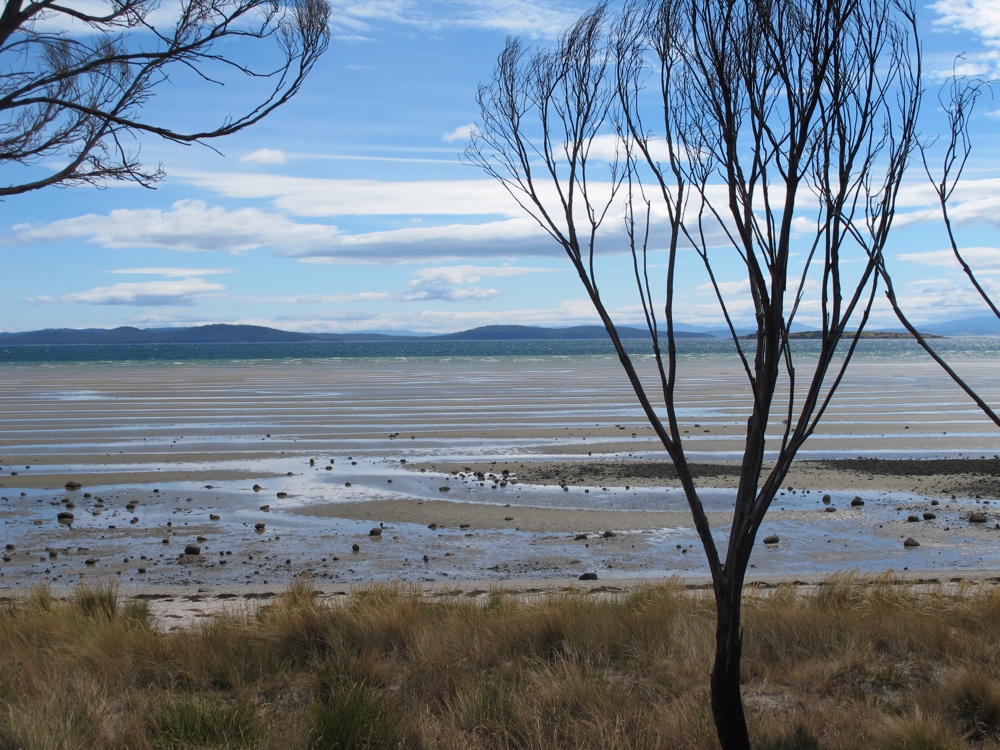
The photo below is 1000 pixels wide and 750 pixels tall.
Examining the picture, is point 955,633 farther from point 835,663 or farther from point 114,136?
point 114,136

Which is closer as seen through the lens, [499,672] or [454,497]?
[499,672]

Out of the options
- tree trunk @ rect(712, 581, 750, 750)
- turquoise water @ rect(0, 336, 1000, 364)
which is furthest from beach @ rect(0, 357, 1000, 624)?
turquoise water @ rect(0, 336, 1000, 364)

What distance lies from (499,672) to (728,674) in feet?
6.33

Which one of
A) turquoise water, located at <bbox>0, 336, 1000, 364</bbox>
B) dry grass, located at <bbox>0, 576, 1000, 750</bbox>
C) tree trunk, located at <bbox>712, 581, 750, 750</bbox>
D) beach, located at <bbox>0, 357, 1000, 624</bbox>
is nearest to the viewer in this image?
tree trunk, located at <bbox>712, 581, 750, 750</bbox>

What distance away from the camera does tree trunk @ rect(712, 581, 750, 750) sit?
413 centimetres

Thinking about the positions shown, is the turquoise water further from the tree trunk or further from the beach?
the tree trunk

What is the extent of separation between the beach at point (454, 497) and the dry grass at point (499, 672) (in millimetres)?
1811

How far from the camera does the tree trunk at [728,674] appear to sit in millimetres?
4129

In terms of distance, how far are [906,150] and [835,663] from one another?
3.17 metres

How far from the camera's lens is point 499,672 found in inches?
225

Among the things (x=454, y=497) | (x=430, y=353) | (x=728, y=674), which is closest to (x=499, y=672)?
(x=728, y=674)

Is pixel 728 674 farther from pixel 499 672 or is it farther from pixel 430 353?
pixel 430 353

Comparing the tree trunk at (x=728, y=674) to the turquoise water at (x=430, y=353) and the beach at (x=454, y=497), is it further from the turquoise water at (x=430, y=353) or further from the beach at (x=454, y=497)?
the turquoise water at (x=430, y=353)

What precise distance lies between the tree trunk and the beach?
424cm
